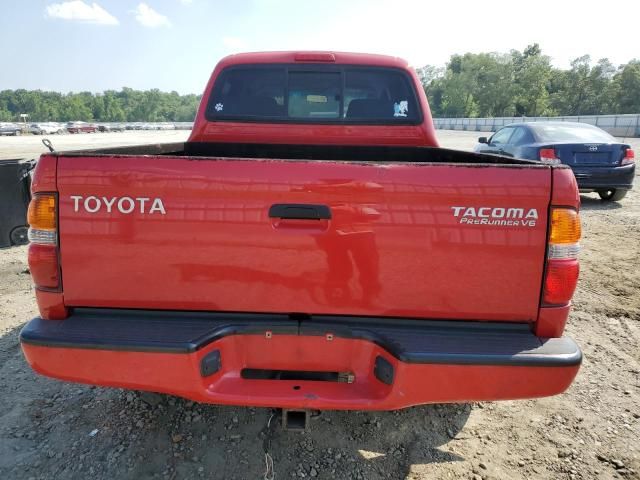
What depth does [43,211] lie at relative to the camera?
1.88 m

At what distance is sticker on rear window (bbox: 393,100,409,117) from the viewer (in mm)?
3893

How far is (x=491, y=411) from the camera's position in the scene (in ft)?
9.38

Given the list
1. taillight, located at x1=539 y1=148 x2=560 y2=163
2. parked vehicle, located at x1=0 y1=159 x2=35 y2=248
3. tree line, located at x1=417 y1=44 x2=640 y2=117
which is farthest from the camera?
tree line, located at x1=417 y1=44 x2=640 y2=117

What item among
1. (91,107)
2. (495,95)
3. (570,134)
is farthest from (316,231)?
(91,107)

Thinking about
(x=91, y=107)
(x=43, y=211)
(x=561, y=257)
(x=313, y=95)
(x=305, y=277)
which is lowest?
(x=305, y=277)

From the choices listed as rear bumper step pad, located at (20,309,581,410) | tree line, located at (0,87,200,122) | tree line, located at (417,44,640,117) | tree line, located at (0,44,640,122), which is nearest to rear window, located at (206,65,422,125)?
rear bumper step pad, located at (20,309,581,410)

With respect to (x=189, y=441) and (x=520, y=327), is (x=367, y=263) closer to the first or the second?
(x=520, y=327)

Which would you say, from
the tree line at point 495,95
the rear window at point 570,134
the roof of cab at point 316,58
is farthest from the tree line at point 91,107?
the roof of cab at point 316,58

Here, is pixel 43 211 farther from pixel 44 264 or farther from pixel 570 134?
pixel 570 134

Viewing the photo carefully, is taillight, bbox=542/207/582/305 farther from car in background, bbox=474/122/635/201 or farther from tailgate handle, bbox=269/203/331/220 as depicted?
car in background, bbox=474/122/635/201

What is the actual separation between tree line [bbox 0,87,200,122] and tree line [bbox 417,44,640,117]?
2992 inches

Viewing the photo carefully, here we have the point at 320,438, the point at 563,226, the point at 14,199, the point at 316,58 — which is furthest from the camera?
the point at 14,199

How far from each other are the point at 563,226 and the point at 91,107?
529 ft

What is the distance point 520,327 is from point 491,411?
1187 mm
